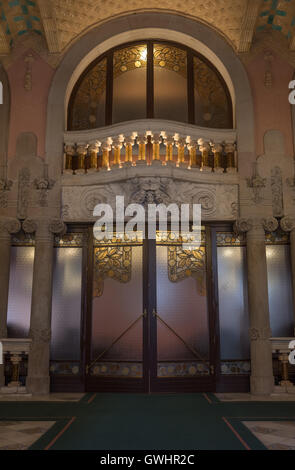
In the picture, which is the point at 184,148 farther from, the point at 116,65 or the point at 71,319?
the point at 71,319

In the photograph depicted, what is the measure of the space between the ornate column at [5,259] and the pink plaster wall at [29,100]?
1.17 metres

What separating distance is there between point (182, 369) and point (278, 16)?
5820 mm

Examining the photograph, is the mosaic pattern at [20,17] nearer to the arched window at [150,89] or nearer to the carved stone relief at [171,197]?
the arched window at [150,89]

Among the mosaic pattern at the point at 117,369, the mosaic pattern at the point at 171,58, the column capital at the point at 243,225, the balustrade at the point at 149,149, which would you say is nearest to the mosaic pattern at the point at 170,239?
the column capital at the point at 243,225

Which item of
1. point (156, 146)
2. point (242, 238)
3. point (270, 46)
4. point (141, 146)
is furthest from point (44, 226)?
point (270, 46)

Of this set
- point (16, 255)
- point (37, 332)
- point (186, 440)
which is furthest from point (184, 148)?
point (186, 440)

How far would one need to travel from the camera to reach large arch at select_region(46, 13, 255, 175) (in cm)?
726

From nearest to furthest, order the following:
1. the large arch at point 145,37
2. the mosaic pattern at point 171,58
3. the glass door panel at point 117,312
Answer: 1. the glass door panel at point 117,312
2. the large arch at point 145,37
3. the mosaic pattern at point 171,58

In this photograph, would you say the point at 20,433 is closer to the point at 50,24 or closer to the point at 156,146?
the point at 156,146

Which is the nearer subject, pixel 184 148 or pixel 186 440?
pixel 186 440

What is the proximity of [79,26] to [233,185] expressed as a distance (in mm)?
3756

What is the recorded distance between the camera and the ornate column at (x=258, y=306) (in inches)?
254

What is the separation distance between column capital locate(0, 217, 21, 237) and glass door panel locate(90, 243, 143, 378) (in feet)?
4.14

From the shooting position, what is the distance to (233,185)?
707 centimetres
